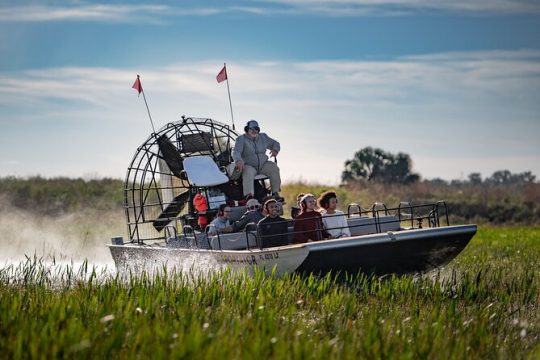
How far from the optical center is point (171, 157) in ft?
64.7


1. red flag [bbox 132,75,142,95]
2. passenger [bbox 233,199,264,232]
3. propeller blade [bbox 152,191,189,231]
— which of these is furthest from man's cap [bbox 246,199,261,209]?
red flag [bbox 132,75,142,95]

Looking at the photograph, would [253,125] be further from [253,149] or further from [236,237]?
[236,237]

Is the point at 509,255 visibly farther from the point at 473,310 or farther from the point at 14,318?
the point at 14,318

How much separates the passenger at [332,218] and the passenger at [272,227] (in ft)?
2.22

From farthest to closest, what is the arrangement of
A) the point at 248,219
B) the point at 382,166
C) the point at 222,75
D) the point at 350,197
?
the point at 382,166, the point at 350,197, the point at 222,75, the point at 248,219

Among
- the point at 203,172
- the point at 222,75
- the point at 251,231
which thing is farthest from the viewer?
the point at 222,75

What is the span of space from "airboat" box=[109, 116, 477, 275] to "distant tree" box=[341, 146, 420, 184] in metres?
52.9

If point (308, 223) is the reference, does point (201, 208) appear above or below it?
above

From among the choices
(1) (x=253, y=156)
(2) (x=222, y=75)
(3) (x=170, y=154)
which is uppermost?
(2) (x=222, y=75)

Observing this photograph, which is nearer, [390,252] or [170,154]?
[390,252]

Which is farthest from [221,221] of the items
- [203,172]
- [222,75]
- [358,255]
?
[222,75]

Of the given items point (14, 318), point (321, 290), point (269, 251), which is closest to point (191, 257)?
point (269, 251)

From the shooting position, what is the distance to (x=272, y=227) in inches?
619

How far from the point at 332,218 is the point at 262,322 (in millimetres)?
6230
